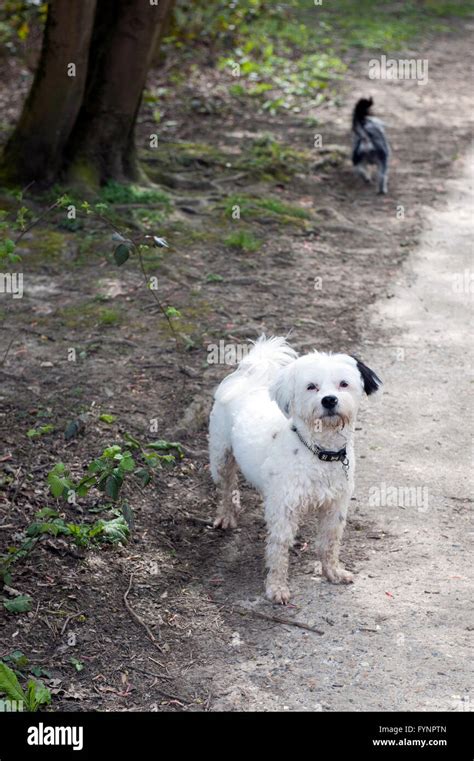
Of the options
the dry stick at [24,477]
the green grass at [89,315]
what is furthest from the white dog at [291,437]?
the green grass at [89,315]

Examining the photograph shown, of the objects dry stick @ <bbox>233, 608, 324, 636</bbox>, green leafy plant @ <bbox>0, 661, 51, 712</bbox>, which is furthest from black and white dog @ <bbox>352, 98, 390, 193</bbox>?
green leafy plant @ <bbox>0, 661, 51, 712</bbox>

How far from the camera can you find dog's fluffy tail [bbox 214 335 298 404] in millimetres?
5336

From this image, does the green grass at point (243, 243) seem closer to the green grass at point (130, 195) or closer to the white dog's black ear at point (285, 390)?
the green grass at point (130, 195)

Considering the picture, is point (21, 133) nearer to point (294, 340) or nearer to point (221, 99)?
point (294, 340)

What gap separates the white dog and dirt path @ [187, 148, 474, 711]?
26 cm

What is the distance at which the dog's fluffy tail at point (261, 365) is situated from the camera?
17.5 ft

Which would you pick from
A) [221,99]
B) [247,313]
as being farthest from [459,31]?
[247,313]

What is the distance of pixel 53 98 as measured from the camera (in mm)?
9648

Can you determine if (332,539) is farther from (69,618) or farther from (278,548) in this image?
(69,618)

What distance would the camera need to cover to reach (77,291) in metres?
8.38

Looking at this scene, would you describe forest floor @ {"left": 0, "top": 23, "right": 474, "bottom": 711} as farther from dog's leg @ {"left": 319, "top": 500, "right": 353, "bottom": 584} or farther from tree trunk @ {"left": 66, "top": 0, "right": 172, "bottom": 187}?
tree trunk @ {"left": 66, "top": 0, "right": 172, "bottom": 187}

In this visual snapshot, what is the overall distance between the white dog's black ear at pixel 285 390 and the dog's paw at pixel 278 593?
85cm

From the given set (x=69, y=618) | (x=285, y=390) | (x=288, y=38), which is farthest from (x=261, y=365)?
(x=288, y=38)

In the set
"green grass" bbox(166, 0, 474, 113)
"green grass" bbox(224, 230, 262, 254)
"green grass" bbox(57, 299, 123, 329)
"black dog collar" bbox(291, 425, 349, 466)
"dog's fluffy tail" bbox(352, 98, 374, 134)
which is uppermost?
"green grass" bbox(166, 0, 474, 113)
